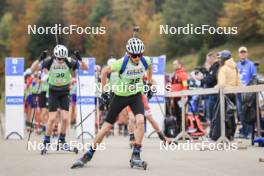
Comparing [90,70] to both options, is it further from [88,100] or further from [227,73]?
[227,73]

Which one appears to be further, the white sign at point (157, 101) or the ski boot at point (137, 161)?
the white sign at point (157, 101)

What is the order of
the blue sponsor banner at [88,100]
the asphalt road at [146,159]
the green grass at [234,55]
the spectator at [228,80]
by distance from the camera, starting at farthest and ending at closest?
1. the green grass at [234,55]
2. the blue sponsor banner at [88,100]
3. the spectator at [228,80]
4. the asphalt road at [146,159]

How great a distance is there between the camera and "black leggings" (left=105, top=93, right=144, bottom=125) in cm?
1303

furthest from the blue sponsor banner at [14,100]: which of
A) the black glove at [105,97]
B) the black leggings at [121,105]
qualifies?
the black leggings at [121,105]

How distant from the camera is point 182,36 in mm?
73938

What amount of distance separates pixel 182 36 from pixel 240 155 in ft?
195

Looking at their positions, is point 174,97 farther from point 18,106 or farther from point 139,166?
point 139,166

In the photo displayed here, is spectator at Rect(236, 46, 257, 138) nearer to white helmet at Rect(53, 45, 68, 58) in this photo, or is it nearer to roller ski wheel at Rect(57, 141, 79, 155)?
roller ski wheel at Rect(57, 141, 79, 155)

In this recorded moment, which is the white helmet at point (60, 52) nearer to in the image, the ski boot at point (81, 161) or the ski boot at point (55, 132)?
the ski boot at point (81, 161)

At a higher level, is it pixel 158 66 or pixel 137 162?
pixel 158 66

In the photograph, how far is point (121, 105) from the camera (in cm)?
1305

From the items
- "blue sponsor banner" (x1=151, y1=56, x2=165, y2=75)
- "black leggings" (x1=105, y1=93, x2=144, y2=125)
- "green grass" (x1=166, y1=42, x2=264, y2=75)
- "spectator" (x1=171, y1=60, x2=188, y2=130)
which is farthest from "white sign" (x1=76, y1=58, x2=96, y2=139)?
"green grass" (x1=166, y1=42, x2=264, y2=75)

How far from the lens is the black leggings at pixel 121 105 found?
513 inches

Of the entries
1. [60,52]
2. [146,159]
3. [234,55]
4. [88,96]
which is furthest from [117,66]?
[234,55]
